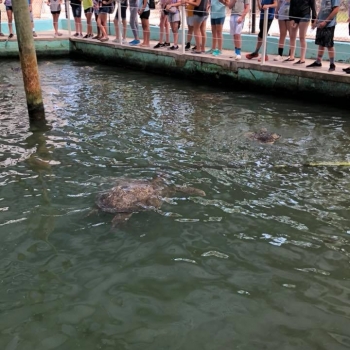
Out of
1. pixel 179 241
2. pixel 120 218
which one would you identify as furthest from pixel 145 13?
pixel 179 241

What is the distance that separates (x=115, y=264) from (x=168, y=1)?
30.6 ft

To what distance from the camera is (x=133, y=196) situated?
4.77 m

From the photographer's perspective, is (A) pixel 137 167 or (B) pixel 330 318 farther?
(A) pixel 137 167

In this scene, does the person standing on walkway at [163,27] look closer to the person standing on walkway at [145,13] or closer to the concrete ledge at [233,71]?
the person standing on walkway at [145,13]

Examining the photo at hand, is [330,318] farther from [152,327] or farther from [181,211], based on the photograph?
[181,211]

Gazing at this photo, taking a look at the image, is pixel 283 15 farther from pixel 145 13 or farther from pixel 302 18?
pixel 145 13

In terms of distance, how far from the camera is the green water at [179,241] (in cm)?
319

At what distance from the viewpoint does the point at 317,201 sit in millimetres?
4988

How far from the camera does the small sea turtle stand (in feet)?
22.7

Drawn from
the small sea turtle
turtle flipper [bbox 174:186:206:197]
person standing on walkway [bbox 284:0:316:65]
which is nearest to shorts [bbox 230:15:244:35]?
person standing on walkway [bbox 284:0:316:65]

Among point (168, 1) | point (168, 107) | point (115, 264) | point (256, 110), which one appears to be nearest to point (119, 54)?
point (168, 1)

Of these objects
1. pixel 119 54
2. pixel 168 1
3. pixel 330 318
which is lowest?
pixel 330 318

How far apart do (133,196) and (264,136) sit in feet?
10.2

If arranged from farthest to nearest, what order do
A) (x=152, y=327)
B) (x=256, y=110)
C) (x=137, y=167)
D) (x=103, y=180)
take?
(x=256, y=110) → (x=137, y=167) → (x=103, y=180) → (x=152, y=327)
